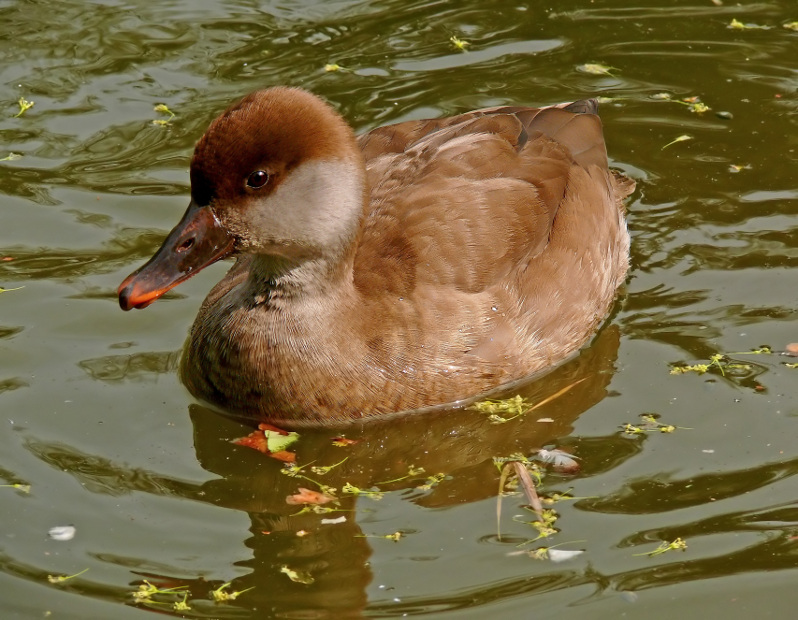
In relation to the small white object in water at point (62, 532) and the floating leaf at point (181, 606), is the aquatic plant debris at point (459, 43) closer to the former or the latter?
the small white object in water at point (62, 532)

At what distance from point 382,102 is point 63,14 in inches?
111

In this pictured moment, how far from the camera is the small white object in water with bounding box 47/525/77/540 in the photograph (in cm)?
599

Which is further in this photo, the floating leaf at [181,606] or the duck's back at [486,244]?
the duck's back at [486,244]

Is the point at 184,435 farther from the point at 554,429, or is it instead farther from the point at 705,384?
the point at 705,384

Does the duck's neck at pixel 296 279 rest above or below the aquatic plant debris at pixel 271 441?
above

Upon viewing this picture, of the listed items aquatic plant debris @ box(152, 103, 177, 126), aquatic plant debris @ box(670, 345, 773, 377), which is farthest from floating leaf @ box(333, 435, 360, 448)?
aquatic plant debris @ box(152, 103, 177, 126)

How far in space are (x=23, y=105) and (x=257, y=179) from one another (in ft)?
12.6

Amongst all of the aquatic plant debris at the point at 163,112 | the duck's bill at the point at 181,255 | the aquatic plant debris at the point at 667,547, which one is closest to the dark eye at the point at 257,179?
the duck's bill at the point at 181,255

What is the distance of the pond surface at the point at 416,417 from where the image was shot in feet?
19.0

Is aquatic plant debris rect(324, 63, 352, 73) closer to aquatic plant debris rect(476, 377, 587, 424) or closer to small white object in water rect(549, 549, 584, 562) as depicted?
aquatic plant debris rect(476, 377, 587, 424)

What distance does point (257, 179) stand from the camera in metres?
6.46

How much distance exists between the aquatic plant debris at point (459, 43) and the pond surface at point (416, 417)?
0.10m

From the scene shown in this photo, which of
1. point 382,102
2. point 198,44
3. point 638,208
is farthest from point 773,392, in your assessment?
point 198,44

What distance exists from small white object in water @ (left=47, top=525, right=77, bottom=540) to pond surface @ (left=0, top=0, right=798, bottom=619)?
0.04m
